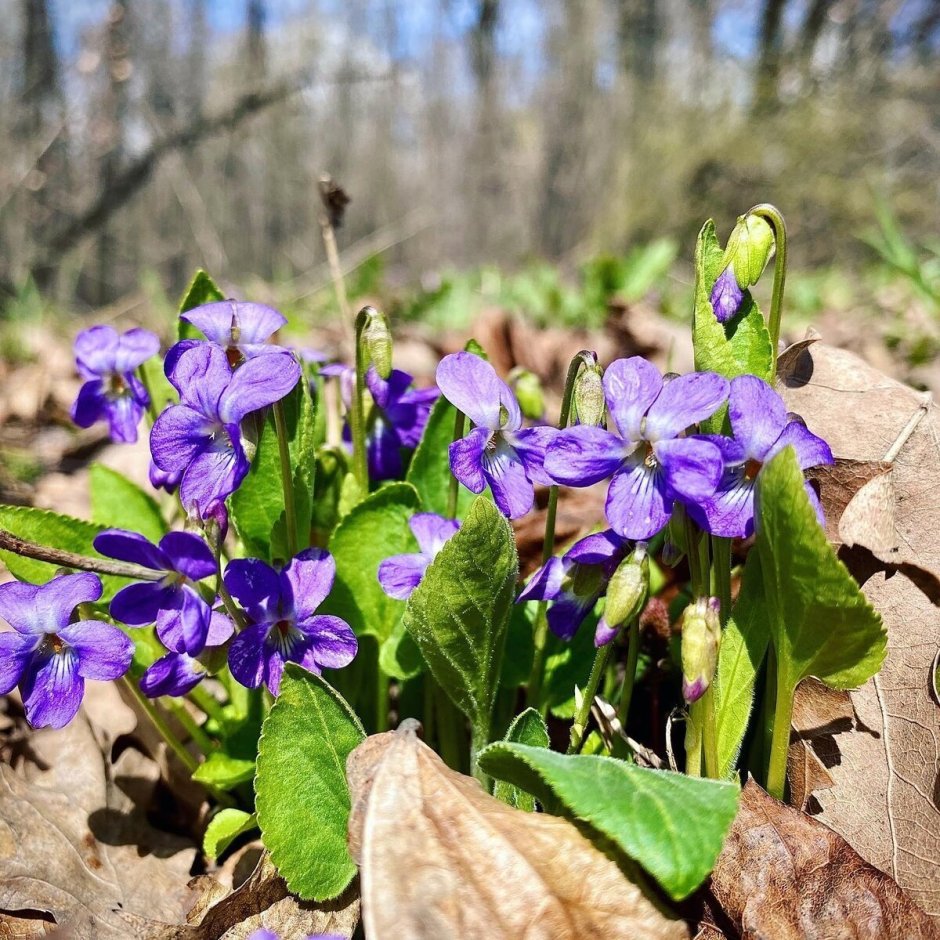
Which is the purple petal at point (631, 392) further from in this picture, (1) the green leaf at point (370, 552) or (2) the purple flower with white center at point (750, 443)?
(1) the green leaf at point (370, 552)

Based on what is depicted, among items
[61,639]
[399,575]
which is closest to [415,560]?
[399,575]

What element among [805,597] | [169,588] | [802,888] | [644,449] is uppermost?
[644,449]

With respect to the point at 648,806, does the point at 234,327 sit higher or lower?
higher

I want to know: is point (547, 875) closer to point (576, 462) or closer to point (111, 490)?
point (576, 462)

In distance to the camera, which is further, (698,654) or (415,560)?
(415,560)

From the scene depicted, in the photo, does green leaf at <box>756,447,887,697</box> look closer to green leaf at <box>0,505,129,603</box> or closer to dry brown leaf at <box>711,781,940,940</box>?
dry brown leaf at <box>711,781,940,940</box>

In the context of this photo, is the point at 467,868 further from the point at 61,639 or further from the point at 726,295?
the point at 726,295

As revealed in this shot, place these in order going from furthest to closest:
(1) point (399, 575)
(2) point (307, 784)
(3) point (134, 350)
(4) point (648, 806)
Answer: (3) point (134, 350)
(1) point (399, 575)
(2) point (307, 784)
(4) point (648, 806)

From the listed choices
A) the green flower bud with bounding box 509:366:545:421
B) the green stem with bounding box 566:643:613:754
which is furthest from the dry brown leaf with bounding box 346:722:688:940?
the green flower bud with bounding box 509:366:545:421
